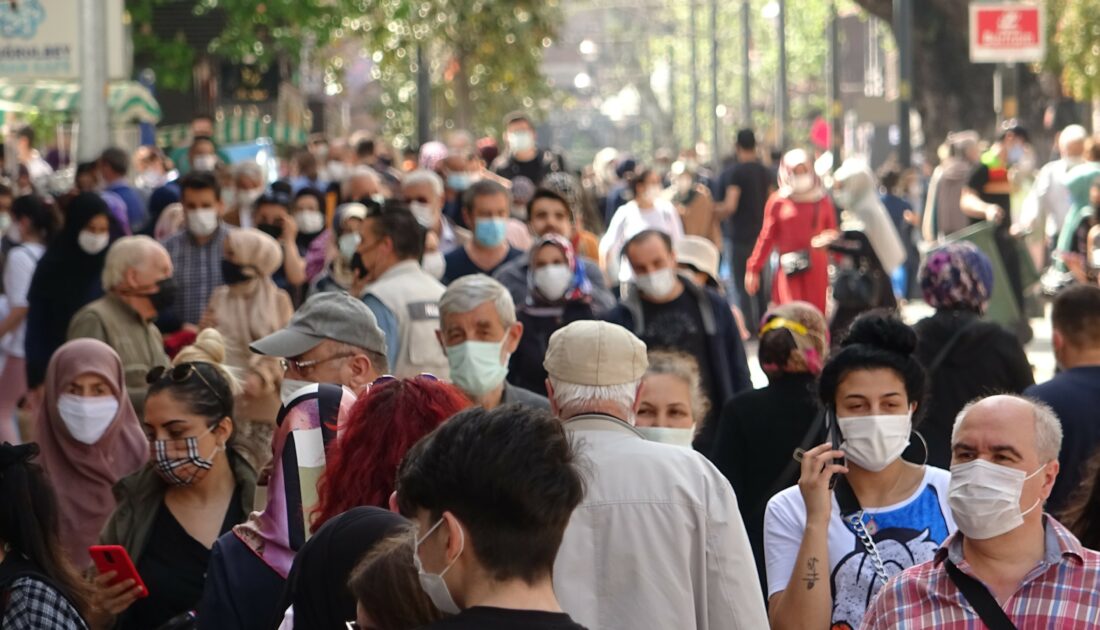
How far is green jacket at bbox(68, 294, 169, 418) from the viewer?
873 cm

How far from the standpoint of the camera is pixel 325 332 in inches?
238

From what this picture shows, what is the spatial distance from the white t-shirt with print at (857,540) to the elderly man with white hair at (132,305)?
3994 millimetres

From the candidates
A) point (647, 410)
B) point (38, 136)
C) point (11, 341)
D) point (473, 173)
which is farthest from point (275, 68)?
point (647, 410)

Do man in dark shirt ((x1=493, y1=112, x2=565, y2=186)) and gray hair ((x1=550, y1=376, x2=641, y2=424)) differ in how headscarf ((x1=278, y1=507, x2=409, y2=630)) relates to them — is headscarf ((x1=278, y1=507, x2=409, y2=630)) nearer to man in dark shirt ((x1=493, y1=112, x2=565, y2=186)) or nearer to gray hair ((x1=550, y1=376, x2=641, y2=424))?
gray hair ((x1=550, y1=376, x2=641, y2=424))

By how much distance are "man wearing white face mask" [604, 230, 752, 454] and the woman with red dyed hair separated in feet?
14.0

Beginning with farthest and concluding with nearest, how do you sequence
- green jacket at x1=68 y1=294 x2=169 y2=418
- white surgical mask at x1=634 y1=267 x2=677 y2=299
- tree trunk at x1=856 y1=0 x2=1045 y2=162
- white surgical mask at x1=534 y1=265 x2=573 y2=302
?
tree trunk at x1=856 y1=0 x2=1045 y2=162, white surgical mask at x1=534 y1=265 x2=573 y2=302, white surgical mask at x1=634 y1=267 x2=677 y2=299, green jacket at x1=68 y1=294 x2=169 y2=418

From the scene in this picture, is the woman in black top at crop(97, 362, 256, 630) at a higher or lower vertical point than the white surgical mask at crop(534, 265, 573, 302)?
lower

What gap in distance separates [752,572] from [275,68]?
2897cm

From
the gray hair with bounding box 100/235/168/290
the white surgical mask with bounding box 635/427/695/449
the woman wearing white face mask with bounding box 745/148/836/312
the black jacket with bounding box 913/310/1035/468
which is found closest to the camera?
the white surgical mask with bounding box 635/427/695/449

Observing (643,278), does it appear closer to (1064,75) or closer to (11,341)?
(11,341)

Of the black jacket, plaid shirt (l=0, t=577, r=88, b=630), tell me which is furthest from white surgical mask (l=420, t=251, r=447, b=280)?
plaid shirt (l=0, t=577, r=88, b=630)

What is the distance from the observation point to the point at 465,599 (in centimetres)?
333

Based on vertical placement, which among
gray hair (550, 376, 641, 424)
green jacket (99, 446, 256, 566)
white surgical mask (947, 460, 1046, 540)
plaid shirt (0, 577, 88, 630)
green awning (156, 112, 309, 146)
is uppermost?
green awning (156, 112, 309, 146)

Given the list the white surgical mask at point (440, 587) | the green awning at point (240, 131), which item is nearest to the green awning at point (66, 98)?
the green awning at point (240, 131)
